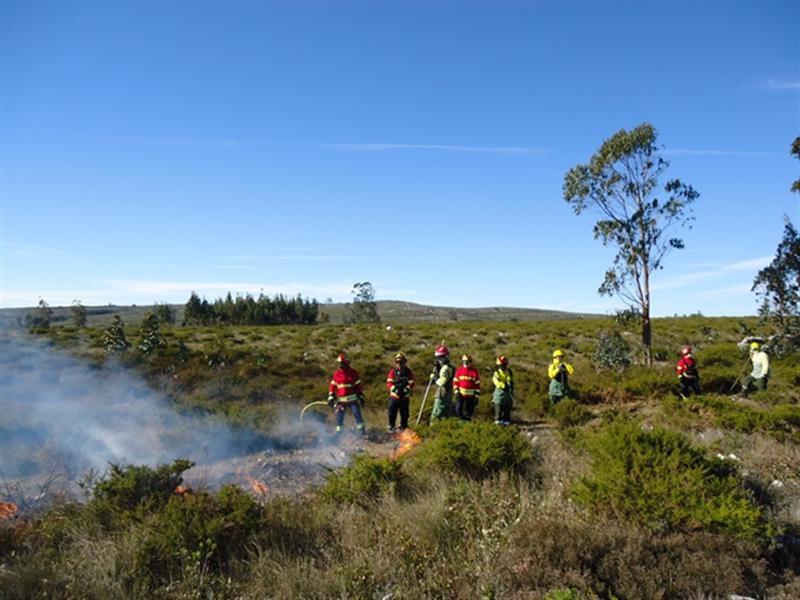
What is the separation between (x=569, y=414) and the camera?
11570 millimetres

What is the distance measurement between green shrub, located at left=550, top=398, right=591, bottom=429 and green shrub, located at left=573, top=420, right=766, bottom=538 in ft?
18.4

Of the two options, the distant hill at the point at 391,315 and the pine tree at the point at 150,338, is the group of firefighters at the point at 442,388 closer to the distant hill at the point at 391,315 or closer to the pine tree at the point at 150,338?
the pine tree at the point at 150,338

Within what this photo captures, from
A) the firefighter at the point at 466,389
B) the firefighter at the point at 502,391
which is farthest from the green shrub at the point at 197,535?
the firefighter at the point at 502,391

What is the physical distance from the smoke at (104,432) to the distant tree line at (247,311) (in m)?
36.8

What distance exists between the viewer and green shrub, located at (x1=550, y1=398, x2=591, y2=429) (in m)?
11.4

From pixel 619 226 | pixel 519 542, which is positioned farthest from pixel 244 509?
pixel 619 226

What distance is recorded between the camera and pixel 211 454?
10.7 meters

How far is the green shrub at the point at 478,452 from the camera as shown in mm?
6602

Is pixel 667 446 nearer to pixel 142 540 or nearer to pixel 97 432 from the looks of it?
pixel 142 540

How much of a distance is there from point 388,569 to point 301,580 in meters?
0.67

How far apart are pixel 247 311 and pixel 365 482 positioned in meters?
51.3

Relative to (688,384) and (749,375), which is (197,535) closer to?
(688,384)

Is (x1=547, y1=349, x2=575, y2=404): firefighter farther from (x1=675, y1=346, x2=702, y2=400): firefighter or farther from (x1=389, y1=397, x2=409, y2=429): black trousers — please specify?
(x1=389, y1=397, x2=409, y2=429): black trousers

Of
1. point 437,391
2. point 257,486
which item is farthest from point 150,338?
point 257,486
